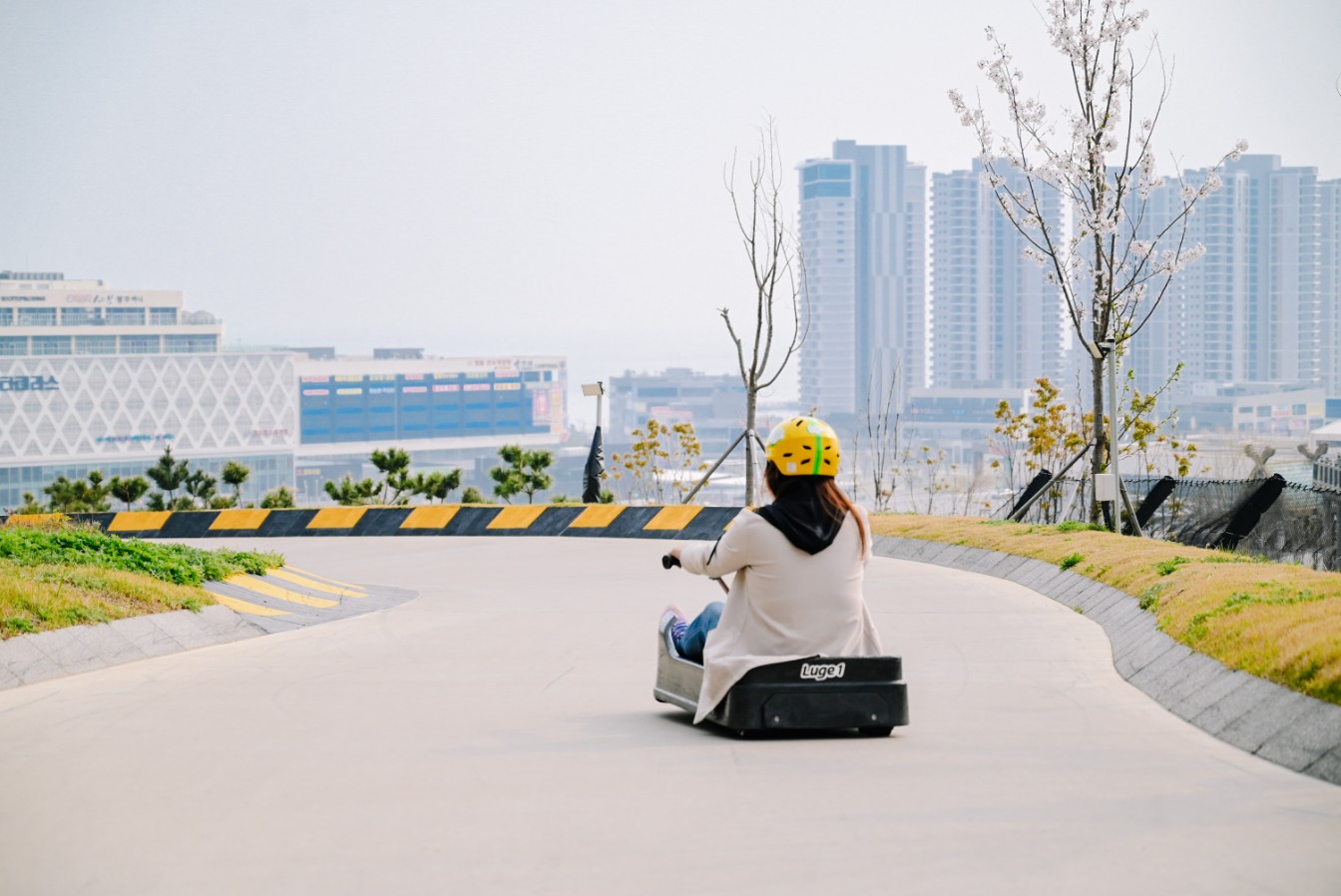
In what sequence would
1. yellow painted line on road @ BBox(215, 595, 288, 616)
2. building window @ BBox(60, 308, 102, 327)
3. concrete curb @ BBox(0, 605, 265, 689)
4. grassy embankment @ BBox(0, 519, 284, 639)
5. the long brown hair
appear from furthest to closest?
building window @ BBox(60, 308, 102, 327)
yellow painted line on road @ BBox(215, 595, 288, 616)
grassy embankment @ BBox(0, 519, 284, 639)
concrete curb @ BBox(0, 605, 265, 689)
the long brown hair

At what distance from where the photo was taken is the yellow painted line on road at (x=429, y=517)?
29219 millimetres

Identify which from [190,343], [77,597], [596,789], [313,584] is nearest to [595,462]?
[313,584]

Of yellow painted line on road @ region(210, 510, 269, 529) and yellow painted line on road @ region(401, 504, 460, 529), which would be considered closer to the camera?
yellow painted line on road @ region(401, 504, 460, 529)

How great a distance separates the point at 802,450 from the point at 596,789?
209 centimetres

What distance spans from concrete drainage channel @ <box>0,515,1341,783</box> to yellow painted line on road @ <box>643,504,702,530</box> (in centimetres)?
2

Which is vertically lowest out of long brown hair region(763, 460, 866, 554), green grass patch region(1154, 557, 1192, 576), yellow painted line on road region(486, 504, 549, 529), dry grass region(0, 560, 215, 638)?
yellow painted line on road region(486, 504, 549, 529)

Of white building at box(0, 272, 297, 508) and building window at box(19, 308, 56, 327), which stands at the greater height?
building window at box(19, 308, 56, 327)

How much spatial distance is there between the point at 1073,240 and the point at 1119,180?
110 cm

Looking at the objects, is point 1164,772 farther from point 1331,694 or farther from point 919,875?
point 919,875

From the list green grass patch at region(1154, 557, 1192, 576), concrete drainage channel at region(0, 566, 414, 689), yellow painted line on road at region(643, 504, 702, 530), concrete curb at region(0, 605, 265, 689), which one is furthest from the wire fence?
yellow painted line on road at region(643, 504, 702, 530)

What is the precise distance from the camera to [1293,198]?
150875 millimetres

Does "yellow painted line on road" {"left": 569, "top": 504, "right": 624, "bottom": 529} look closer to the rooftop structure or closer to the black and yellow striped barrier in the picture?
the black and yellow striped barrier

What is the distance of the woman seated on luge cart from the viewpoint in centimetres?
721

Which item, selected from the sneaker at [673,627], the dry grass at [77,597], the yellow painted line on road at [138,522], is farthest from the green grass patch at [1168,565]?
the yellow painted line on road at [138,522]
